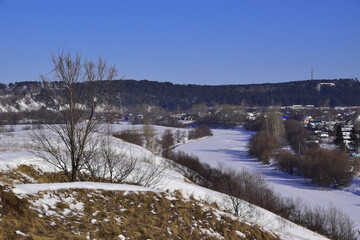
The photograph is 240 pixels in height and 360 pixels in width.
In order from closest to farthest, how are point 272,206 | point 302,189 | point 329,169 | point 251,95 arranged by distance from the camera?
point 272,206 < point 302,189 < point 329,169 < point 251,95

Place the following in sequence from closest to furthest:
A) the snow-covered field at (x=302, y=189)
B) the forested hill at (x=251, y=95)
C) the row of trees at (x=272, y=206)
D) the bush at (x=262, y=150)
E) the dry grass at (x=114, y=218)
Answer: the dry grass at (x=114, y=218) → the row of trees at (x=272, y=206) → the snow-covered field at (x=302, y=189) → the bush at (x=262, y=150) → the forested hill at (x=251, y=95)

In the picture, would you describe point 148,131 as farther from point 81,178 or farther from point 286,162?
point 81,178

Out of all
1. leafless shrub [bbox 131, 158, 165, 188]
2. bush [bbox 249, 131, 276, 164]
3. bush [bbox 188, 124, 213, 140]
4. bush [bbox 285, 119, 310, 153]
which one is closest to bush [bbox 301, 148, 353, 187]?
bush [bbox 249, 131, 276, 164]

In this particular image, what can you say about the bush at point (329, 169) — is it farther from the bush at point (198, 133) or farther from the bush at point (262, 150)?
the bush at point (198, 133)

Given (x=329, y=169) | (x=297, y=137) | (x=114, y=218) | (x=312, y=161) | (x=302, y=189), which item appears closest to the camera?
(x=114, y=218)

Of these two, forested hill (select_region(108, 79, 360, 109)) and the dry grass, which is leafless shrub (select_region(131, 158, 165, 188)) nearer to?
the dry grass

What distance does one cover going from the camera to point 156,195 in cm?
881

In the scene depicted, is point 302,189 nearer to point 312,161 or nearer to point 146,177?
point 312,161

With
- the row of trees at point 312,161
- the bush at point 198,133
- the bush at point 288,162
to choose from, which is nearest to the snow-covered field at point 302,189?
the bush at point 288,162

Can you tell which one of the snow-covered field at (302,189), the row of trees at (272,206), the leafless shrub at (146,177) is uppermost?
the leafless shrub at (146,177)

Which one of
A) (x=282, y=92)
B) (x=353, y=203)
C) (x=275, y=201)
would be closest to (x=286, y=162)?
(x=353, y=203)

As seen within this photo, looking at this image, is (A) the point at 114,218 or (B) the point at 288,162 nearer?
(A) the point at 114,218

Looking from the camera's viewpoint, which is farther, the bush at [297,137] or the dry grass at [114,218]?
the bush at [297,137]

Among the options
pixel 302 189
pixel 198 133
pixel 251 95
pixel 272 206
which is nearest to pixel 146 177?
pixel 272 206
